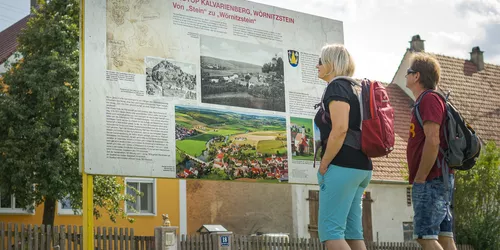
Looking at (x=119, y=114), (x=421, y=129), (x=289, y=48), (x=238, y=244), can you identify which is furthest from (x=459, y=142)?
(x=238, y=244)

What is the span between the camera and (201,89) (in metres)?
11.5

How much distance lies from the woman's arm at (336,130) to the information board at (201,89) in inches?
185

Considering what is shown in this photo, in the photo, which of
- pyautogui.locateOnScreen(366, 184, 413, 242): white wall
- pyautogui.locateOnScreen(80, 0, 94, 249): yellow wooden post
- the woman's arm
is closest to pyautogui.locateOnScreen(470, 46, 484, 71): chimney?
pyautogui.locateOnScreen(366, 184, 413, 242): white wall

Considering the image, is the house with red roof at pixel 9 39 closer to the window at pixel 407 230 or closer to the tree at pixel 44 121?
the tree at pixel 44 121

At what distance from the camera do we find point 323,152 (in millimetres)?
6594

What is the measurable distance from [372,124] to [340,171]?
1.66 feet

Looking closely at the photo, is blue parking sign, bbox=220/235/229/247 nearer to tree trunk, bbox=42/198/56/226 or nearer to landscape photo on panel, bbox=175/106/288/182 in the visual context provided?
landscape photo on panel, bbox=175/106/288/182

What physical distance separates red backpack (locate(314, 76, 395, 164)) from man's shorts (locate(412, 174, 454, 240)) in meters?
0.69

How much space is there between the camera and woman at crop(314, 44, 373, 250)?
6.25 m

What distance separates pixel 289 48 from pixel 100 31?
3.34 m

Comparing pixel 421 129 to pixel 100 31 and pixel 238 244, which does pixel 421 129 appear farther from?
pixel 238 244

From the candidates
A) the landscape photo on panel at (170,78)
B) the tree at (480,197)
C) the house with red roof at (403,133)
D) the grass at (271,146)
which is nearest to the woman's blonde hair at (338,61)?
the landscape photo on panel at (170,78)

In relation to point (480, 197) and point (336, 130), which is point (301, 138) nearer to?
point (336, 130)

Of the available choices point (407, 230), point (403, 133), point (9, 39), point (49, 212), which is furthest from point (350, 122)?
point (9, 39)
